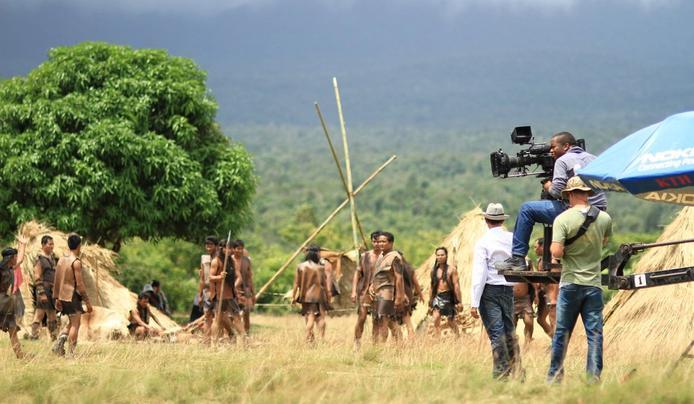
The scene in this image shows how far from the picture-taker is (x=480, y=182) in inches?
5856

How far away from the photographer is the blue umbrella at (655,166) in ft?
35.5

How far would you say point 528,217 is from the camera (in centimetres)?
1216

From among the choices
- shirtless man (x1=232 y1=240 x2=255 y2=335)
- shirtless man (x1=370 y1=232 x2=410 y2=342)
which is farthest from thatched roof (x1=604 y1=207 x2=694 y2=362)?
shirtless man (x1=232 y1=240 x2=255 y2=335)

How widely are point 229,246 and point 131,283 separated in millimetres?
17291

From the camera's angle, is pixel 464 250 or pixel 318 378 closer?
pixel 318 378

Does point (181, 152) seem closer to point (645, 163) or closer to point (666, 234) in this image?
point (666, 234)

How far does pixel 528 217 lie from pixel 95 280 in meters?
12.5

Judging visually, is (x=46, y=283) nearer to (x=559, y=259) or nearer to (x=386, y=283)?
(x=386, y=283)

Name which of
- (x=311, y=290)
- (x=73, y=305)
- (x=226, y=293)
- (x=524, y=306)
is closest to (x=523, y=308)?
(x=524, y=306)

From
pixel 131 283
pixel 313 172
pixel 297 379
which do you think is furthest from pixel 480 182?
pixel 297 379

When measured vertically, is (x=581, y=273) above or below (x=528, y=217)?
below

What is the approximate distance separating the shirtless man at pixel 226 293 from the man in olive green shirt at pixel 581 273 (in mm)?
8018

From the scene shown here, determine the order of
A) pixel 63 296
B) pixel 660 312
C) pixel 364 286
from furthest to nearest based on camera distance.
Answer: pixel 364 286
pixel 660 312
pixel 63 296

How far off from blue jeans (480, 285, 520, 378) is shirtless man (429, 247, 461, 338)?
5769mm
